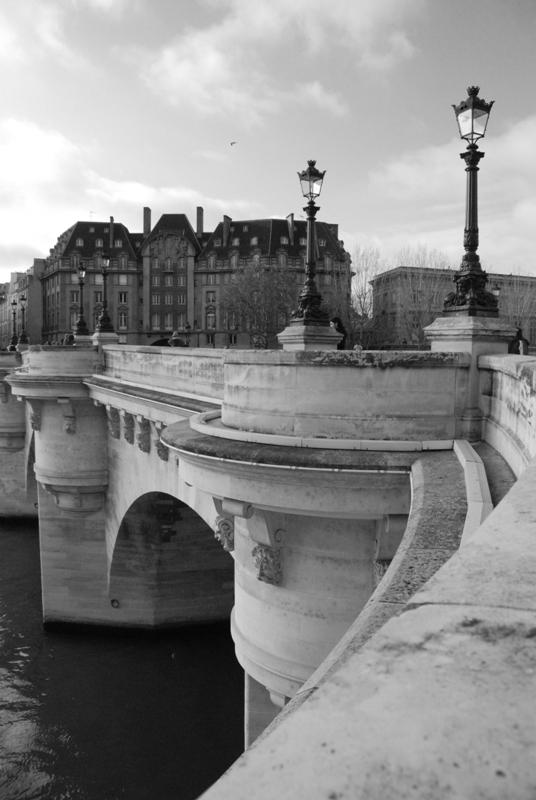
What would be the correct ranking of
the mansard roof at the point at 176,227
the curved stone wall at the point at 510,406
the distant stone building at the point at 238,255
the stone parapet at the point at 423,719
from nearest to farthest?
1. the stone parapet at the point at 423,719
2. the curved stone wall at the point at 510,406
3. the distant stone building at the point at 238,255
4. the mansard roof at the point at 176,227

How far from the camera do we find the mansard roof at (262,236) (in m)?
83.9

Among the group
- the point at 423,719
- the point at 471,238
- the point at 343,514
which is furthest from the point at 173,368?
the point at 423,719

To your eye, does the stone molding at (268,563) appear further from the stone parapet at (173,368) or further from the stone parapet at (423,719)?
the stone parapet at (423,719)

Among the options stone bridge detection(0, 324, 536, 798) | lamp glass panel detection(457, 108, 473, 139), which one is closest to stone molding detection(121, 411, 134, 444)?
stone bridge detection(0, 324, 536, 798)

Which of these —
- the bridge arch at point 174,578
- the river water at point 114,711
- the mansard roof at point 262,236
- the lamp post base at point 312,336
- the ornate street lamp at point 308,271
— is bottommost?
the river water at point 114,711

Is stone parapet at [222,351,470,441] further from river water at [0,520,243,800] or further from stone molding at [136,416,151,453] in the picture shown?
river water at [0,520,243,800]

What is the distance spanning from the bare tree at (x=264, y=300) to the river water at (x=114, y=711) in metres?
41.8

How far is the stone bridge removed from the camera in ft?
4.41

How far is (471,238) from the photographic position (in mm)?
7789

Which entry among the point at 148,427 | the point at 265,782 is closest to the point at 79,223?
the point at 148,427

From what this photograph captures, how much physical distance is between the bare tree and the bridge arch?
132 feet

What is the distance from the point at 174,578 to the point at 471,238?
1931 centimetres

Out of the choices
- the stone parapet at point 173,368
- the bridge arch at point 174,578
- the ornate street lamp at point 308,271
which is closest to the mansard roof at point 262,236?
the bridge arch at point 174,578

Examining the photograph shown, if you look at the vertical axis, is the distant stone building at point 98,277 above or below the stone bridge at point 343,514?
above
